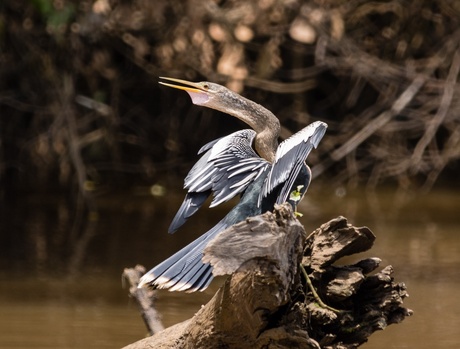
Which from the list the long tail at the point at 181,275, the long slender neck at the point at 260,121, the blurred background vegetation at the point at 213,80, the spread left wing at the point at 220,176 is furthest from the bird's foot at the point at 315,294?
the blurred background vegetation at the point at 213,80

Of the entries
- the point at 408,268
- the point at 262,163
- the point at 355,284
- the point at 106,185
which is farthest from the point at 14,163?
the point at 355,284

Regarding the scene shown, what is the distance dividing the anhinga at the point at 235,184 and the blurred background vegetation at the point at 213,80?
139 inches

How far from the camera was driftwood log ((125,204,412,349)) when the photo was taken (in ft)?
6.88

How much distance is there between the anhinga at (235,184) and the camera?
281cm

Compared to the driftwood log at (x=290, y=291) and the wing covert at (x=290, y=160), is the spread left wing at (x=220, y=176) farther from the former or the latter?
the driftwood log at (x=290, y=291)

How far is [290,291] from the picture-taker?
7.25ft

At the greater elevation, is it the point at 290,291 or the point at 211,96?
the point at 211,96

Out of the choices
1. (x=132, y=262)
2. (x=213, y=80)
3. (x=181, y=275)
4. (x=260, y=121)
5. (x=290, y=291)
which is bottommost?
(x=290, y=291)

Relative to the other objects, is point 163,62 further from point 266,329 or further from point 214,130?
point 266,329

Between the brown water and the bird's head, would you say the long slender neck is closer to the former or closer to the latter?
the bird's head

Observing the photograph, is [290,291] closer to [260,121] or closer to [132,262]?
[260,121]

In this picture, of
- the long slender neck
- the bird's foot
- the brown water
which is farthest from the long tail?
the brown water

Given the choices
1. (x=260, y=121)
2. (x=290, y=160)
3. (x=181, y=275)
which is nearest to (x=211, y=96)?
(x=260, y=121)

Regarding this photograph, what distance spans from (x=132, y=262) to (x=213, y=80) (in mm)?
2545
